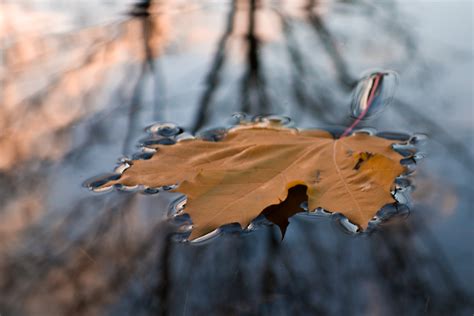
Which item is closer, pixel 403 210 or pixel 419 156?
pixel 403 210

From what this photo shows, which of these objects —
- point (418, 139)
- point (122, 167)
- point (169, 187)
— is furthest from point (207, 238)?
point (418, 139)

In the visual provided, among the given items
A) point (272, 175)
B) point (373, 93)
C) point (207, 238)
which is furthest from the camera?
point (373, 93)

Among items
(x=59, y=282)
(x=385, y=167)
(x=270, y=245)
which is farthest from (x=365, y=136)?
(x=59, y=282)

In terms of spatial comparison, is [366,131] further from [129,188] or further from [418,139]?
[129,188]

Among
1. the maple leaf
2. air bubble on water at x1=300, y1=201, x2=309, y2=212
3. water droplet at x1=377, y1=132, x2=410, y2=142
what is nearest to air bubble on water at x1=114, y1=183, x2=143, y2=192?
the maple leaf

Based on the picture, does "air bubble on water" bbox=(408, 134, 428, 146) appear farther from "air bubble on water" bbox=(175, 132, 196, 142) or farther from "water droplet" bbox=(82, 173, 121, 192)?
"water droplet" bbox=(82, 173, 121, 192)

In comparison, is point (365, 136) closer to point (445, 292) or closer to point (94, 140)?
point (445, 292)

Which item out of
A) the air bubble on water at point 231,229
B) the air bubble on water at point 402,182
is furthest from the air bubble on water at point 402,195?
the air bubble on water at point 231,229

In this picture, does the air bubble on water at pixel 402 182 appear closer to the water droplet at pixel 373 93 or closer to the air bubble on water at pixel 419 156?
the air bubble on water at pixel 419 156
